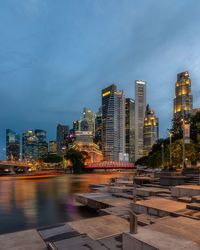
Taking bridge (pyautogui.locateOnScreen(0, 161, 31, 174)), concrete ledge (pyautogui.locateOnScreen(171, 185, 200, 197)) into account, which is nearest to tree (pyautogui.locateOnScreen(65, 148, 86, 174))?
bridge (pyautogui.locateOnScreen(0, 161, 31, 174))

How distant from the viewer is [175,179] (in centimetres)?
2541

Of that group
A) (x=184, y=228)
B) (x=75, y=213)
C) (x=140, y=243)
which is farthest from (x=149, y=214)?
(x=75, y=213)

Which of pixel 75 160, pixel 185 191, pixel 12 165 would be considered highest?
pixel 185 191

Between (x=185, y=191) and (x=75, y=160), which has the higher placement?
(x=185, y=191)

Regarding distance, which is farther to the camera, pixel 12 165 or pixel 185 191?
pixel 12 165

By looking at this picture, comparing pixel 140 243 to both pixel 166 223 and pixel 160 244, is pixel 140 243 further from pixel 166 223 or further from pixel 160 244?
pixel 166 223

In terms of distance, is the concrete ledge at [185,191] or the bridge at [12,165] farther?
the bridge at [12,165]

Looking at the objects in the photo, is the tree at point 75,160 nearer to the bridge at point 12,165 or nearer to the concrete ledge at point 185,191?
the bridge at point 12,165

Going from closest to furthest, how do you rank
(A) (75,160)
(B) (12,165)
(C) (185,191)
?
1. (C) (185,191)
2. (A) (75,160)
3. (B) (12,165)

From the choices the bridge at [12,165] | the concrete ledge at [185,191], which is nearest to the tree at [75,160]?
the bridge at [12,165]

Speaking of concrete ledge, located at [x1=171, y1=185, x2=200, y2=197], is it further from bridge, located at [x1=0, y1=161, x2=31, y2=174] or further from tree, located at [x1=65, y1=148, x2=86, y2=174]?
bridge, located at [x1=0, y1=161, x2=31, y2=174]

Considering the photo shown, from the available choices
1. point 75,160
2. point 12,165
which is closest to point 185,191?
point 75,160

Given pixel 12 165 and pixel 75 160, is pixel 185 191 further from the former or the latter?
pixel 12 165

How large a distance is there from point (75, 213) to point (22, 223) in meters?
4.73
